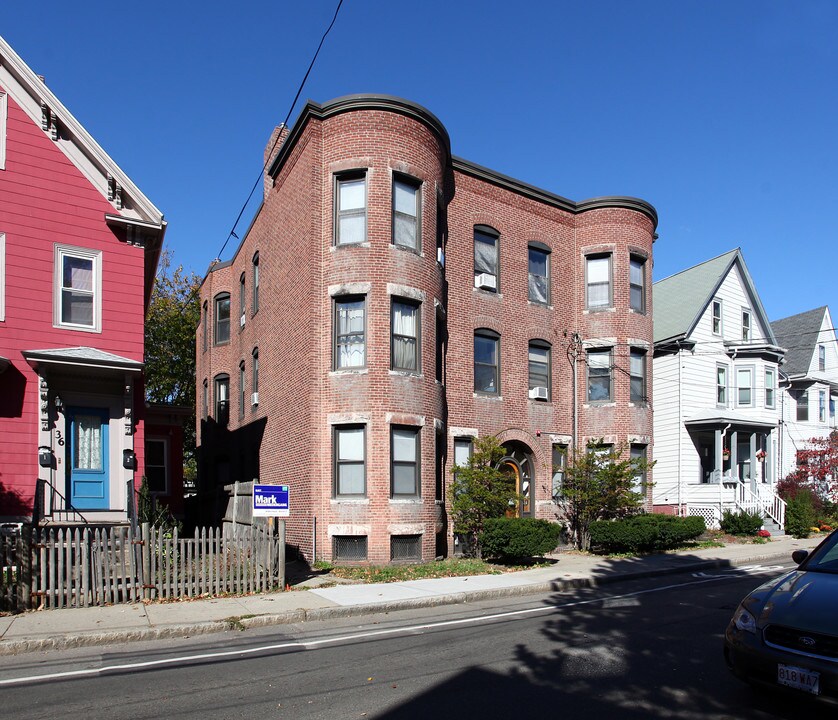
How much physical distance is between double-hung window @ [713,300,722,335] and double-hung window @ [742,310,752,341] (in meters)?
1.95

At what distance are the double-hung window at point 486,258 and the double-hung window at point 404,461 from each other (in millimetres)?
5405

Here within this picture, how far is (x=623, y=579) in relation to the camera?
15.8m

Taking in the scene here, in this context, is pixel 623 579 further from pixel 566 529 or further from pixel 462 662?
pixel 462 662

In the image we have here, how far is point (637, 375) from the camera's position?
2436 centimetres

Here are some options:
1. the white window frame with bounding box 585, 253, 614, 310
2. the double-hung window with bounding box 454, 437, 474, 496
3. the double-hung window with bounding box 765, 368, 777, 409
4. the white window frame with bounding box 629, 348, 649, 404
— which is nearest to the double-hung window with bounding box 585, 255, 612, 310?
the white window frame with bounding box 585, 253, 614, 310

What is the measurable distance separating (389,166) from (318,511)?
8751 millimetres

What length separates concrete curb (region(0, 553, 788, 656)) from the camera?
30.7 ft

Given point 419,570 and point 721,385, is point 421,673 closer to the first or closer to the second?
point 419,570

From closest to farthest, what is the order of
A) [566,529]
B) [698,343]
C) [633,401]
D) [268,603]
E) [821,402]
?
1. [268,603]
2. [566,529]
3. [633,401]
4. [698,343]
5. [821,402]

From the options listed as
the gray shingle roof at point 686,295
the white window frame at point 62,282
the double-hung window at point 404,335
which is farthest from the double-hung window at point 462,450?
the gray shingle roof at point 686,295

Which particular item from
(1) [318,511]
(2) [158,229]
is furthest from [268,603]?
(2) [158,229]

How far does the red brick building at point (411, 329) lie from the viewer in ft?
59.4

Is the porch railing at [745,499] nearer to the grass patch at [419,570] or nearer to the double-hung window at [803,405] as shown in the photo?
the double-hung window at [803,405]

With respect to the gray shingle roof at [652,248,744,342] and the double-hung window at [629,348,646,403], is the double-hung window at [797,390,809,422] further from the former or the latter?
the double-hung window at [629,348,646,403]
